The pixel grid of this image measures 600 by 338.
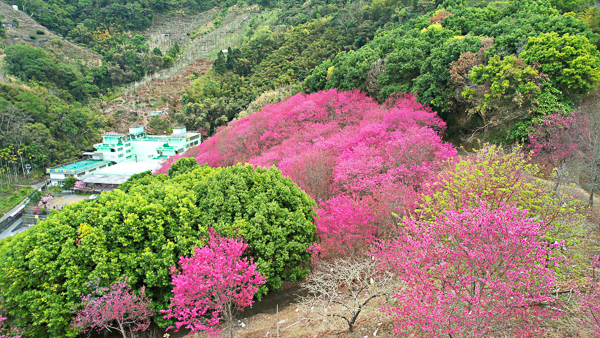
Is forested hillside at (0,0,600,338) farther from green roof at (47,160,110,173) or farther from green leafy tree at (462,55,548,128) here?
green roof at (47,160,110,173)

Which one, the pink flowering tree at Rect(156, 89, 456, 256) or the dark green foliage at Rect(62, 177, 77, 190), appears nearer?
the pink flowering tree at Rect(156, 89, 456, 256)

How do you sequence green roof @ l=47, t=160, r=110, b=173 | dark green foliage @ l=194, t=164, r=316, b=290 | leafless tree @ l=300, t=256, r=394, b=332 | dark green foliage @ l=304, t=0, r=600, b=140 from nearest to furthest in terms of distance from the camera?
leafless tree @ l=300, t=256, r=394, b=332, dark green foliage @ l=194, t=164, r=316, b=290, dark green foliage @ l=304, t=0, r=600, b=140, green roof @ l=47, t=160, r=110, b=173

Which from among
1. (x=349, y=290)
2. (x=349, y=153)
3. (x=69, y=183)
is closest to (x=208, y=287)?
(x=349, y=290)

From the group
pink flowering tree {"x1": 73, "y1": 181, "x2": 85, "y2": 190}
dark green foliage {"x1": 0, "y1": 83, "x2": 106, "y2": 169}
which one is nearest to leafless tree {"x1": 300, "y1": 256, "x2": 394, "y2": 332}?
pink flowering tree {"x1": 73, "y1": 181, "x2": 85, "y2": 190}

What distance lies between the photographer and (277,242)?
32.0ft

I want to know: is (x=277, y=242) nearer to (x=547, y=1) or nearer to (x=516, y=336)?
(x=516, y=336)

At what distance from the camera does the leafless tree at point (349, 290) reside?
7734 millimetres

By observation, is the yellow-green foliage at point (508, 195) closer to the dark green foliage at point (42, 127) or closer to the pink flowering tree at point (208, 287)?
the pink flowering tree at point (208, 287)

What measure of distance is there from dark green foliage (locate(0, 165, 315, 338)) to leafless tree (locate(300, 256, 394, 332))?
1381mm

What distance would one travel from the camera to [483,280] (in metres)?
4.39

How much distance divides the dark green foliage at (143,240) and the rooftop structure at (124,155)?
1132 inches

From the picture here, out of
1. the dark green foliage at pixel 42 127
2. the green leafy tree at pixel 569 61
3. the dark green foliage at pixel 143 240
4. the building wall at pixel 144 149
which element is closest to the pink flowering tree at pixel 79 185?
the dark green foliage at pixel 42 127

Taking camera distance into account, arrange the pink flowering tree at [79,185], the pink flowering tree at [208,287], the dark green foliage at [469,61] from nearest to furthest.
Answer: the pink flowering tree at [208,287]
the dark green foliage at [469,61]
the pink flowering tree at [79,185]

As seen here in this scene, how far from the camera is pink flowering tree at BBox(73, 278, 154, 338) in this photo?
8.12 meters
